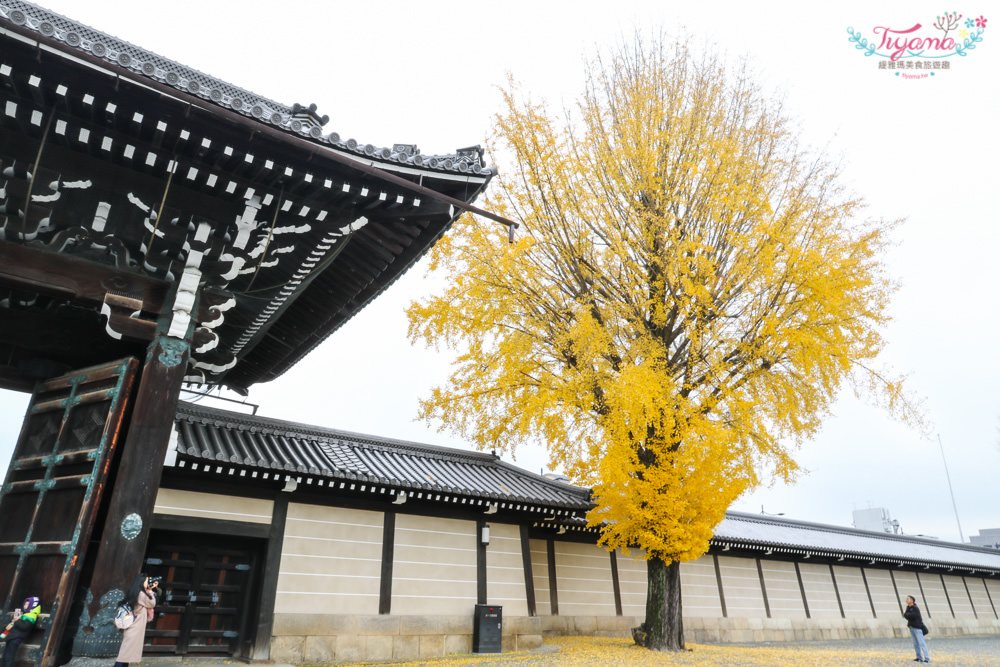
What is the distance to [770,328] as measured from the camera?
10188mm

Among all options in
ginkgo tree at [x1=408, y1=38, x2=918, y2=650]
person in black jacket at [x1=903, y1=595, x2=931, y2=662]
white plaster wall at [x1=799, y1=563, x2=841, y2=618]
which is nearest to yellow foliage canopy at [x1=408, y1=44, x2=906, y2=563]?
ginkgo tree at [x1=408, y1=38, x2=918, y2=650]

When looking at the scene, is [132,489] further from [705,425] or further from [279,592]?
[705,425]

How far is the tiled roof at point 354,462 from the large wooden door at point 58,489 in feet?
8.87

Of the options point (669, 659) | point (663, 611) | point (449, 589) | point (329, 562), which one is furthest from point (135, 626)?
point (663, 611)

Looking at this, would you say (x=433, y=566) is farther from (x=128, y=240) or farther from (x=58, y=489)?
(x=128, y=240)

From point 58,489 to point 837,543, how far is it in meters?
24.3

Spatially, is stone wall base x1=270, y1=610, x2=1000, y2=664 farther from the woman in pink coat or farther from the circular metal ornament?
the circular metal ornament

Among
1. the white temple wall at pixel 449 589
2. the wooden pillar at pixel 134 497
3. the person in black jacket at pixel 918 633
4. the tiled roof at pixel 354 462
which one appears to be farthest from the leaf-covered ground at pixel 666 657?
the wooden pillar at pixel 134 497

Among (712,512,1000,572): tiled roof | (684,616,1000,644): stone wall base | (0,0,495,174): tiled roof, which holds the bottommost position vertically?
(684,616,1000,644): stone wall base

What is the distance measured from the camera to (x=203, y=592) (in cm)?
930

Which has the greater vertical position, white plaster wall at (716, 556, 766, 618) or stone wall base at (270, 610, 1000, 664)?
white plaster wall at (716, 556, 766, 618)

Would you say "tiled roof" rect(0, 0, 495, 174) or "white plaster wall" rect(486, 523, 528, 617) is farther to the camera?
"white plaster wall" rect(486, 523, 528, 617)

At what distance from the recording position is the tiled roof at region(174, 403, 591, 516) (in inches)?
379

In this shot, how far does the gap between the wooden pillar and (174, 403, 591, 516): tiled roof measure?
12.9 feet
